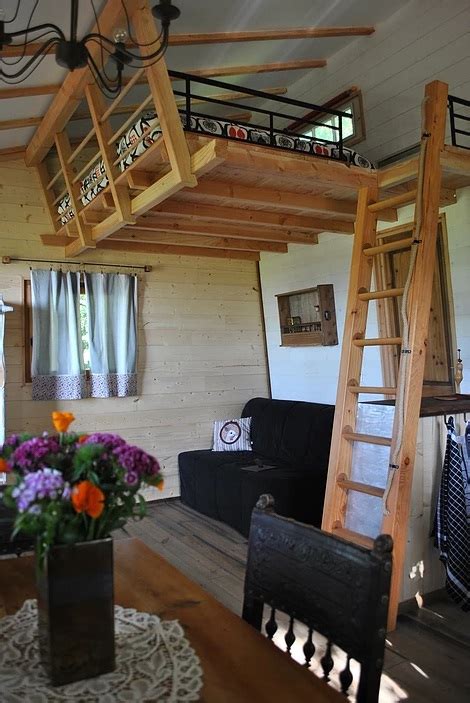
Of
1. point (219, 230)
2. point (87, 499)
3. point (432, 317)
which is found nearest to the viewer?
point (87, 499)

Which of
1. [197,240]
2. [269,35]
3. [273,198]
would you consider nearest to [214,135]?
[273,198]

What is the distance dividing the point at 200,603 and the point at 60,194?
422cm

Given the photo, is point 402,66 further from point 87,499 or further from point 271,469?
point 87,499

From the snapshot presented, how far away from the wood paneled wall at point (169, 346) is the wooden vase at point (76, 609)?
3900 mm

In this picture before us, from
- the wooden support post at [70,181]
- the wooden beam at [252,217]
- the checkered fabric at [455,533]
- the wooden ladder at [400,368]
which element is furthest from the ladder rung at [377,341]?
the wooden support post at [70,181]

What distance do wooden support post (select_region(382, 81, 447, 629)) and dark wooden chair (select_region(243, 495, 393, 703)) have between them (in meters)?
1.41

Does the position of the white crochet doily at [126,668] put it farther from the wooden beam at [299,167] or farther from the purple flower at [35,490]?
the wooden beam at [299,167]

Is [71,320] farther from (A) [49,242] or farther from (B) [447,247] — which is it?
(B) [447,247]

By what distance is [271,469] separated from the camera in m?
4.32

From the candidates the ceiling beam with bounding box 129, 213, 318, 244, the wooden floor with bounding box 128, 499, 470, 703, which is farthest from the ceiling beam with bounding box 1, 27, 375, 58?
the wooden floor with bounding box 128, 499, 470, 703

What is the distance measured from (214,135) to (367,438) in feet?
6.09

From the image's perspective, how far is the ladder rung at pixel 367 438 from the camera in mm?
2791

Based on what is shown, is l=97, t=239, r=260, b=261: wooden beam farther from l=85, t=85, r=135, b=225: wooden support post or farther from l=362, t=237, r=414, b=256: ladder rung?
l=362, t=237, r=414, b=256: ladder rung

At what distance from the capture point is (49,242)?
4.80 metres
